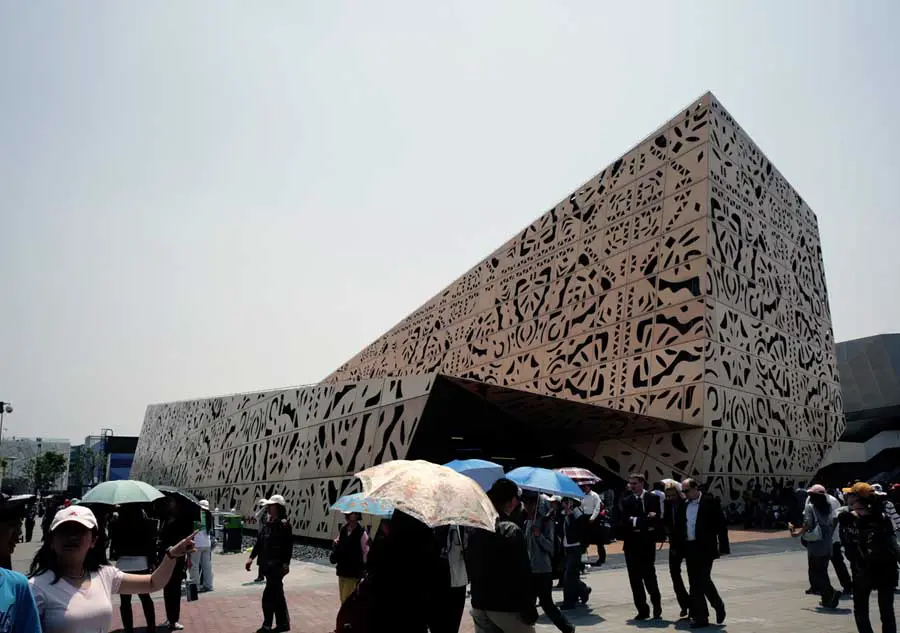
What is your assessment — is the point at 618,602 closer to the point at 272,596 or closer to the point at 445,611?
the point at 272,596

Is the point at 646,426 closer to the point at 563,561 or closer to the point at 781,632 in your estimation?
the point at 563,561

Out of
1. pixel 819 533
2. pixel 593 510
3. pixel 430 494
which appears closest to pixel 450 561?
pixel 430 494

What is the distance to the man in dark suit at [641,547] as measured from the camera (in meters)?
8.24

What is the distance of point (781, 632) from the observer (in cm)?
722

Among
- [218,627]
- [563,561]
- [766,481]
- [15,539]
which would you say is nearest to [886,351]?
[766,481]

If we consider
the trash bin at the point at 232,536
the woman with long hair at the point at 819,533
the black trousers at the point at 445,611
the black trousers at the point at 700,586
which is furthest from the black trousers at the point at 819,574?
the trash bin at the point at 232,536

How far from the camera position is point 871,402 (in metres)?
50.1

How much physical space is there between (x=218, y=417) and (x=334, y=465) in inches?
573

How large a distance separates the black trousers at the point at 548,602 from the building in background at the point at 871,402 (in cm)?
4671

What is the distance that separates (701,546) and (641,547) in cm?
76

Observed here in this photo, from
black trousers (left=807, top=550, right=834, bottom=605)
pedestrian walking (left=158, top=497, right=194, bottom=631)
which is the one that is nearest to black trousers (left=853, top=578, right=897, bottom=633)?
black trousers (left=807, top=550, right=834, bottom=605)

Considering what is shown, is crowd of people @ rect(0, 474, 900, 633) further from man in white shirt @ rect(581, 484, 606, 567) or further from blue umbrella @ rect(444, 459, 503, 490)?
blue umbrella @ rect(444, 459, 503, 490)

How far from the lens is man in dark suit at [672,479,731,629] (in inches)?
299

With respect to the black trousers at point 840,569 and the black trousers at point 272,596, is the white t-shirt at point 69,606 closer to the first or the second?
the black trousers at point 272,596
